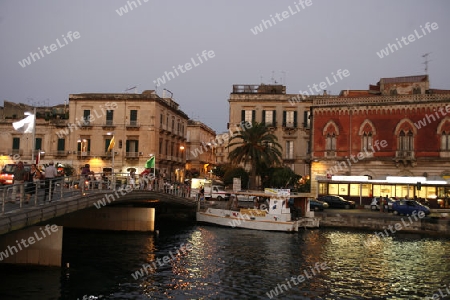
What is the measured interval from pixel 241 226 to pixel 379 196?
19.0 meters

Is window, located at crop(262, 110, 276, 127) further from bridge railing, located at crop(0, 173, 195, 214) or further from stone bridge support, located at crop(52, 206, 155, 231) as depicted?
stone bridge support, located at crop(52, 206, 155, 231)

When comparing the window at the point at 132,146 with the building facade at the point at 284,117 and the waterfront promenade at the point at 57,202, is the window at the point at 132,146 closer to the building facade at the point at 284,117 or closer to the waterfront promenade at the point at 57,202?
the building facade at the point at 284,117

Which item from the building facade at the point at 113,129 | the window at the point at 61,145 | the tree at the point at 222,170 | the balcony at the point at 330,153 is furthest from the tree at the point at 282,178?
the window at the point at 61,145

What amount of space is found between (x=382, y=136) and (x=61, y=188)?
1733 inches

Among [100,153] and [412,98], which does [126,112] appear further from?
[412,98]

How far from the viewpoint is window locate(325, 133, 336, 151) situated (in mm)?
59531

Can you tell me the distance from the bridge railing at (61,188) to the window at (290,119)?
3357 centimetres

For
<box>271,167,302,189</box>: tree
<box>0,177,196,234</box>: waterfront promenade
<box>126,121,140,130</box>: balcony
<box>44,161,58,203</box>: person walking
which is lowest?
<box>0,177,196,234</box>: waterfront promenade

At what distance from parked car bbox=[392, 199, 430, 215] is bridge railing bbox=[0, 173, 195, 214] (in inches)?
890

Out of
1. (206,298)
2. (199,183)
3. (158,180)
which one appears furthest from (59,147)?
(206,298)

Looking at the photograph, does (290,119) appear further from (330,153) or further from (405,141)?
(405,141)

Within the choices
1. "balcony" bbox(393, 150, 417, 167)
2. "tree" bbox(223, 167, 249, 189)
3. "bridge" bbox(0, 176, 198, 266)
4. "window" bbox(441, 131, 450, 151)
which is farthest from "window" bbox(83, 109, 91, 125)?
"window" bbox(441, 131, 450, 151)

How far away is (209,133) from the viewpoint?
4156 inches

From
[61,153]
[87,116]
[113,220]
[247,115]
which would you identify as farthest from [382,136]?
[61,153]
